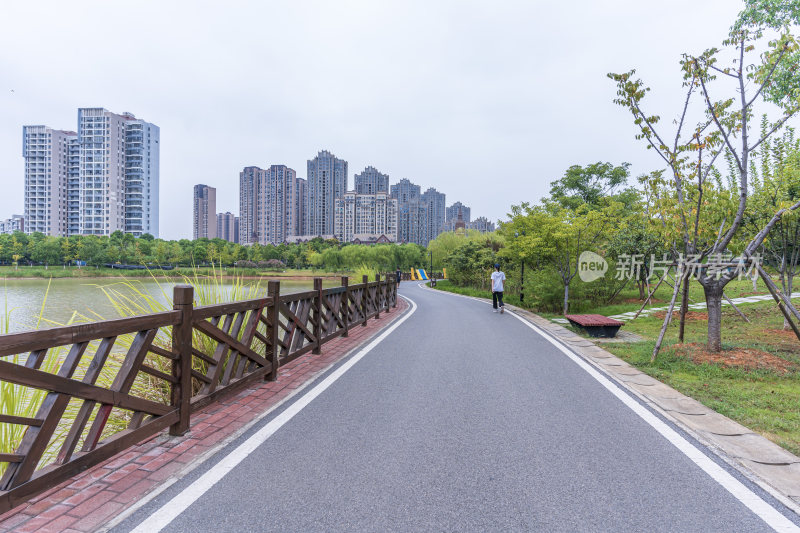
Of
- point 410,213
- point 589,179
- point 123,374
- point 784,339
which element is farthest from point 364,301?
point 410,213

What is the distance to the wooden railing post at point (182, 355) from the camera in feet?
12.0

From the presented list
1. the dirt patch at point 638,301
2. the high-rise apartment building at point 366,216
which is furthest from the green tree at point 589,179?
the high-rise apartment building at point 366,216

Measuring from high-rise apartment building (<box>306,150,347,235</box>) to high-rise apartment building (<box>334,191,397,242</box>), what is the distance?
4816 millimetres

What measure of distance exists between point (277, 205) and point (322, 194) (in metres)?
17.7

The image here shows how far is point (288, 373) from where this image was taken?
6.09 m

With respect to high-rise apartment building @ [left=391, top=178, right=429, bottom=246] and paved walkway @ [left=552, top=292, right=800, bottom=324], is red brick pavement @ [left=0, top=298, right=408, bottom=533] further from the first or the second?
high-rise apartment building @ [left=391, top=178, right=429, bottom=246]

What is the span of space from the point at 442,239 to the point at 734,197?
164ft

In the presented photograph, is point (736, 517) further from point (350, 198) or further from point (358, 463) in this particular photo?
point (350, 198)

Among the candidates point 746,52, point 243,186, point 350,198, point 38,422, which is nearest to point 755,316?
point 746,52

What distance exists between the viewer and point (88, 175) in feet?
373

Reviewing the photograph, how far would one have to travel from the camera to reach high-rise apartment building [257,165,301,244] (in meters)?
159

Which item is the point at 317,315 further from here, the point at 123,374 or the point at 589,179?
the point at 589,179

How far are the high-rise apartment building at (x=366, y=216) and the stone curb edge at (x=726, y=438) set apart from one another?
144 meters

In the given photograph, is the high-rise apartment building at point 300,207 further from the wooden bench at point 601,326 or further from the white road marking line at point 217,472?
the white road marking line at point 217,472
